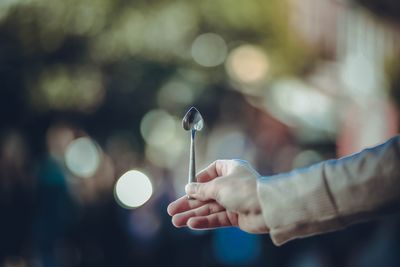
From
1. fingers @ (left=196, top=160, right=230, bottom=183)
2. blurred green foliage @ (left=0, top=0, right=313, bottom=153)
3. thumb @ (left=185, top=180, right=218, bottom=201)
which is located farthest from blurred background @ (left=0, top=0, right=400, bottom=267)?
thumb @ (left=185, top=180, right=218, bottom=201)

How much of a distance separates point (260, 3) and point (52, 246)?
22.2ft

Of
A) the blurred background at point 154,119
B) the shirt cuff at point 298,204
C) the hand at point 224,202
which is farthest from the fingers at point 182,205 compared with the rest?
the blurred background at point 154,119

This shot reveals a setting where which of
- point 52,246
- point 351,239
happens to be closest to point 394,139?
point 351,239

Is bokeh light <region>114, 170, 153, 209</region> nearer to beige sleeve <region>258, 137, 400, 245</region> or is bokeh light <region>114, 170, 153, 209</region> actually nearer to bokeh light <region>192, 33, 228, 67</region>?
bokeh light <region>192, 33, 228, 67</region>

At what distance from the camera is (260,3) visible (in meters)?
12.4

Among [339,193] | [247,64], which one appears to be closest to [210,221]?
[339,193]

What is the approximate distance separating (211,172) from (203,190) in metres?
0.16

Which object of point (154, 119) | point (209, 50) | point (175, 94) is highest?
point (209, 50)

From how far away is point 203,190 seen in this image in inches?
92.0

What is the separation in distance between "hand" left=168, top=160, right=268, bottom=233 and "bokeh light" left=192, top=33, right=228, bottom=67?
32.7 ft

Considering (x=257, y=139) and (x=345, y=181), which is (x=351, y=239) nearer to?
(x=345, y=181)

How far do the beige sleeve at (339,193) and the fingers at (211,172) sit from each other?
0.32 m

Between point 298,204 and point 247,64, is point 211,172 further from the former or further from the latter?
point 247,64

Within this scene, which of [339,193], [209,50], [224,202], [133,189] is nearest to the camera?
[339,193]
